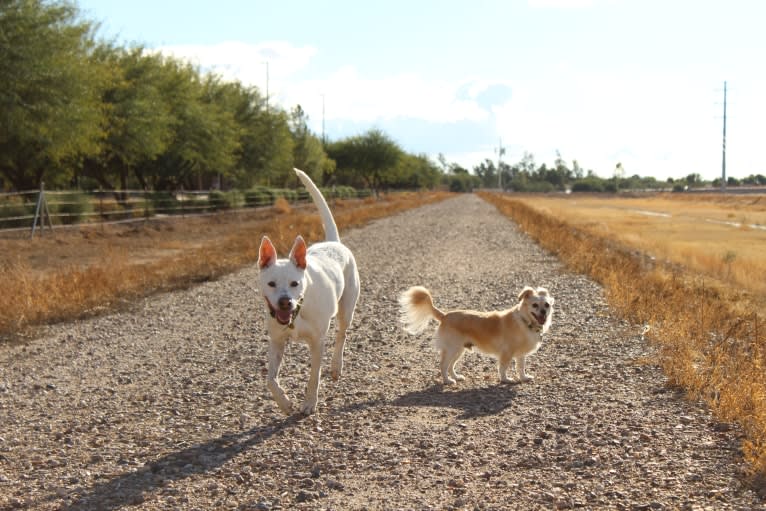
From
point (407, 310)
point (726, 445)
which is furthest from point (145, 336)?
point (726, 445)

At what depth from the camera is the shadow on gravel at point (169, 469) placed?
4.59 m

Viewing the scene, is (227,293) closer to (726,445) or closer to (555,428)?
(555,428)

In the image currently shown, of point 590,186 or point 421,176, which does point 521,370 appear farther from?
point 590,186

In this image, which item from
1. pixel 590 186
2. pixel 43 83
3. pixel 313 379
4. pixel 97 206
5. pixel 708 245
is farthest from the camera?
pixel 590 186

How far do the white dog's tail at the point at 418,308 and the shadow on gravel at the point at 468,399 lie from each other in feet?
2.88

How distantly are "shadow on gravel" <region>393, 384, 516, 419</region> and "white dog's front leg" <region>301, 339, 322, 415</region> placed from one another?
790 millimetres

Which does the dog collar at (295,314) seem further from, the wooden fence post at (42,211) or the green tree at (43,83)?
the wooden fence post at (42,211)

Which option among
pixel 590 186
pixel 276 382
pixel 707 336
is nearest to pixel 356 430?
pixel 276 382

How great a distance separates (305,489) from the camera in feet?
15.5

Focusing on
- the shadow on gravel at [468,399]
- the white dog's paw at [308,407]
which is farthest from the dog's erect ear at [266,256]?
the shadow on gravel at [468,399]

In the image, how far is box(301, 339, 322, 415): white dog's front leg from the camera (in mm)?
6059

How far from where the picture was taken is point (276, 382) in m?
5.80

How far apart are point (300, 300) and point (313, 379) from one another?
0.72m

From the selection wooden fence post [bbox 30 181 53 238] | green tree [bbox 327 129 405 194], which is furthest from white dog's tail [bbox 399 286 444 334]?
green tree [bbox 327 129 405 194]
